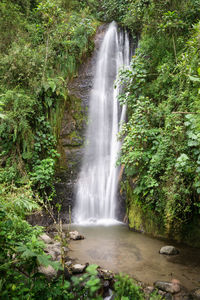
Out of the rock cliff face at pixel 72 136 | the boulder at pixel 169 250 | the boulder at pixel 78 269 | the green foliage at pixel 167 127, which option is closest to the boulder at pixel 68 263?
the boulder at pixel 78 269

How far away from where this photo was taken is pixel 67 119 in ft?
26.8

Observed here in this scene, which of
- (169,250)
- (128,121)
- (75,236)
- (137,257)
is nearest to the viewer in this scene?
(137,257)

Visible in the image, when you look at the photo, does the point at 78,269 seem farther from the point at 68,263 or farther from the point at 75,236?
the point at 75,236

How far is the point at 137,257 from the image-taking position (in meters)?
4.21

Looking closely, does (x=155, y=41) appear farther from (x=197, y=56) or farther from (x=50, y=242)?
(x=50, y=242)

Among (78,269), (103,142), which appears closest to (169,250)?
(78,269)

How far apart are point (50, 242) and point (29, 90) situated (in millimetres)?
4951

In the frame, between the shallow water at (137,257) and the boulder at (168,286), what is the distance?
0.12 meters

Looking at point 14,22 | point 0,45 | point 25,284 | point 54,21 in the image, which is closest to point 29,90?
point 0,45

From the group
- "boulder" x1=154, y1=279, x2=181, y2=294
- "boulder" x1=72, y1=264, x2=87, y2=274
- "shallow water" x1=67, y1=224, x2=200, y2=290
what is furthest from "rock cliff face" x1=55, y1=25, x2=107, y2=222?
"boulder" x1=154, y1=279, x2=181, y2=294

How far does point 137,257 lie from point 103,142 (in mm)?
4882

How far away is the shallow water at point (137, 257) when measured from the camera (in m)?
3.54

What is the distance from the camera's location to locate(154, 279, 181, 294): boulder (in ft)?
10.2

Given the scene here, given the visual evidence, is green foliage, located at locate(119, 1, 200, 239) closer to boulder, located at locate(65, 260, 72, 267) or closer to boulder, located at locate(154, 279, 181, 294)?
boulder, located at locate(154, 279, 181, 294)
